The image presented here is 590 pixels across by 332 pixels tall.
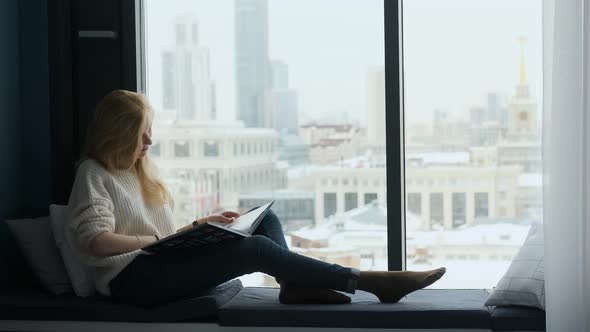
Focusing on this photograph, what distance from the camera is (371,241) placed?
3469 mm

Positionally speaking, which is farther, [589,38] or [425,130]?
[425,130]

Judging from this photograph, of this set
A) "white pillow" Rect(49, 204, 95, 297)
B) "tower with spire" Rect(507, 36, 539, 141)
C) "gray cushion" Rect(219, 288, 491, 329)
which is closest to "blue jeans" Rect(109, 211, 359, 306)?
"gray cushion" Rect(219, 288, 491, 329)

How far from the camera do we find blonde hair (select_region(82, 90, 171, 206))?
2959 mm

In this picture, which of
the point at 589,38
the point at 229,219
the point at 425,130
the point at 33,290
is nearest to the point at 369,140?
the point at 425,130

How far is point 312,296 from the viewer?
2852 millimetres

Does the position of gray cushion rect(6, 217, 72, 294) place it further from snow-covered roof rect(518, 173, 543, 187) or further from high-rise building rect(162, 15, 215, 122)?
snow-covered roof rect(518, 173, 543, 187)

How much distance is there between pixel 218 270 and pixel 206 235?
0.18 metres

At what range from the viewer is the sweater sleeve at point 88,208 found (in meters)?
2.80

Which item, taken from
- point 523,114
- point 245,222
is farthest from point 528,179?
point 245,222

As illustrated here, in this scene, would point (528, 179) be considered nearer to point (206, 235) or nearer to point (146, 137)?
point (206, 235)

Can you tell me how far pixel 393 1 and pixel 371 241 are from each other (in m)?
1.01

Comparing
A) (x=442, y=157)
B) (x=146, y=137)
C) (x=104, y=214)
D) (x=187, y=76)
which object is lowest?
(x=104, y=214)

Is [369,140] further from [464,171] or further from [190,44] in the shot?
[190,44]

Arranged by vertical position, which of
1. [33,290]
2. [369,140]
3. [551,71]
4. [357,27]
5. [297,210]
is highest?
[357,27]
